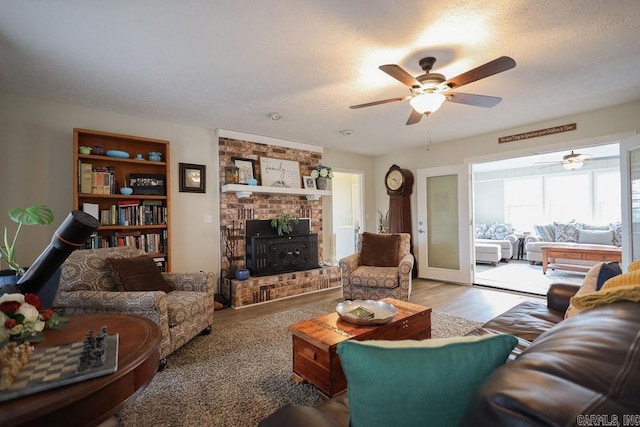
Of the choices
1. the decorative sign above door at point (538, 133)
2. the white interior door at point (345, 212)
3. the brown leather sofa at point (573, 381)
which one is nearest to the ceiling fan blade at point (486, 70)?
the brown leather sofa at point (573, 381)

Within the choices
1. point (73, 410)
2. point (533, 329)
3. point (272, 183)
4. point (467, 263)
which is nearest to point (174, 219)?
point (272, 183)

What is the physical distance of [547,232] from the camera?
6695mm

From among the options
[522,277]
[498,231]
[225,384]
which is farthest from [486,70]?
[498,231]

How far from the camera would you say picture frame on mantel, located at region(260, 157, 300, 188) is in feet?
14.5

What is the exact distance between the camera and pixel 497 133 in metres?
4.36

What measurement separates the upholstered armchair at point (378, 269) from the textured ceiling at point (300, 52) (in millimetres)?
1750

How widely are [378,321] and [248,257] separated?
2.65 meters

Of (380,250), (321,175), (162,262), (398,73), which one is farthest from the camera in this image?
(321,175)

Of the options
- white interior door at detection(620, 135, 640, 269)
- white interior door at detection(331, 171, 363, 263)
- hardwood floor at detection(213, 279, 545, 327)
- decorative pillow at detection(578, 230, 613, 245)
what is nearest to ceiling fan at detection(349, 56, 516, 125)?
white interior door at detection(620, 135, 640, 269)

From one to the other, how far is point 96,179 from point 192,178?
1033mm

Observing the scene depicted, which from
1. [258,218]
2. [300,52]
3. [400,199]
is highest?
[300,52]

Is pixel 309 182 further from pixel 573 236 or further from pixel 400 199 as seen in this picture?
pixel 573 236

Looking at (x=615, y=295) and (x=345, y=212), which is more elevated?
(x=345, y=212)

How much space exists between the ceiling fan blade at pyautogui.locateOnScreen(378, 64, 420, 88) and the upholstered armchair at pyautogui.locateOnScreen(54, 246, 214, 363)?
2.29 m
